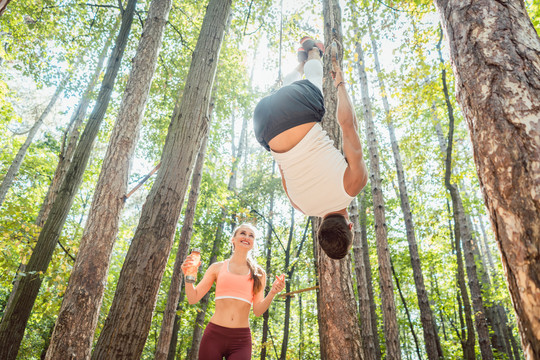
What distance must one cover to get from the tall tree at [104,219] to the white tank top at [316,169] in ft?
7.55

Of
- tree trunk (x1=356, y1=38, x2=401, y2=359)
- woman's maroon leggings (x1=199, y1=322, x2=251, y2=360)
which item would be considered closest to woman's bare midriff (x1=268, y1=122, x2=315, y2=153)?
woman's maroon leggings (x1=199, y1=322, x2=251, y2=360)

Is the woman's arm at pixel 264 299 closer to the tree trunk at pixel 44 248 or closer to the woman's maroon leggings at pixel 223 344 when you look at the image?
the woman's maroon leggings at pixel 223 344

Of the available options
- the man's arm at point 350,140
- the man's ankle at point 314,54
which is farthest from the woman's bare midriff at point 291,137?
the man's ankle at point 314,54

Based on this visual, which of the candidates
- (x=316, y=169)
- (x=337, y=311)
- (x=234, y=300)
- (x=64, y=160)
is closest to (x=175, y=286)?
(x=64, y=160)

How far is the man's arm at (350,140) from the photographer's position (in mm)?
2549

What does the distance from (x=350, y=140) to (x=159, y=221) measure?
5.88 ft

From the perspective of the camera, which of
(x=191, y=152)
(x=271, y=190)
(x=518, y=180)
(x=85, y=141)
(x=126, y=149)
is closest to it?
(x=518, y=180)

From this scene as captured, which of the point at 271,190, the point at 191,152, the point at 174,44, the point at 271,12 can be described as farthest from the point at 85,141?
the point at 271,190

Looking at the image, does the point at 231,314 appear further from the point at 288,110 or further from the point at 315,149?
the point at 288,110

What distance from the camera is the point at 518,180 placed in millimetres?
1004

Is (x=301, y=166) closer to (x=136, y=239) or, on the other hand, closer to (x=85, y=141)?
(x=136, y=239)

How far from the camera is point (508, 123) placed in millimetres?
1083

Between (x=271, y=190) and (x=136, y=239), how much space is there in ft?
31.5

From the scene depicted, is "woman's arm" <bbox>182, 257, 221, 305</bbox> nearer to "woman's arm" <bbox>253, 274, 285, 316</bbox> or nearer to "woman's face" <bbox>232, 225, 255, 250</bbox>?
"woman's face" <bbox>232, 225, 255, 250</bbox>
